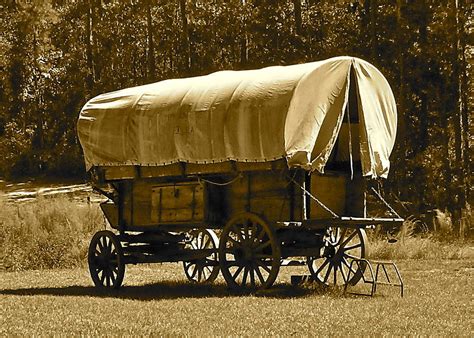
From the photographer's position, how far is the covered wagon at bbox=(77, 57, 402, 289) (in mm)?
15641

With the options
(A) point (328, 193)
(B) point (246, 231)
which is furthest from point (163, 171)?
(A) point (328, 193)

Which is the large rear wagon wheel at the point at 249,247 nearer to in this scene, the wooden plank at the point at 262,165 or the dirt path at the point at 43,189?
the wooden plank at the point at 262,165

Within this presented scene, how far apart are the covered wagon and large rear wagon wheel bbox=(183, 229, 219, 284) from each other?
137 millimetres

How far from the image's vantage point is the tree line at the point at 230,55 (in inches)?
1377

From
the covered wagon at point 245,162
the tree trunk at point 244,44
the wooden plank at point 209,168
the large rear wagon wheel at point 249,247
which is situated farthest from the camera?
the tree trunk at point 244,44

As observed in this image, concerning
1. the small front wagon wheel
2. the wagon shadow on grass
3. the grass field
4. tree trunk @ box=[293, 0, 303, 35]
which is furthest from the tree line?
the small front wagon wheel

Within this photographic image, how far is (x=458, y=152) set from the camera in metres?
34.0

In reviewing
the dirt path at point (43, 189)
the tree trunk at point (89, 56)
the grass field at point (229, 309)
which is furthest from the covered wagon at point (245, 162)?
the tree trunk at point (89, 56)

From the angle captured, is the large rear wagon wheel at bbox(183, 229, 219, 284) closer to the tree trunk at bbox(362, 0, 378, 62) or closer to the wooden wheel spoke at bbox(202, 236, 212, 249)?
the wooden wheel spoke at bbox(202, 236, 212, 249)

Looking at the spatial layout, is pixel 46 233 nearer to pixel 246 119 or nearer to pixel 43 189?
pixel 246 119

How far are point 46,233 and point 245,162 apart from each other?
10.0 meters

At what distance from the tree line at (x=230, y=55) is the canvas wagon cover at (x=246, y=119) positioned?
55.6 feet

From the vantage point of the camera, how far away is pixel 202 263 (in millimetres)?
19000

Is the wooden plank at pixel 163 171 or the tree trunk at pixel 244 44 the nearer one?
the wooden plank at pixel 163 171
